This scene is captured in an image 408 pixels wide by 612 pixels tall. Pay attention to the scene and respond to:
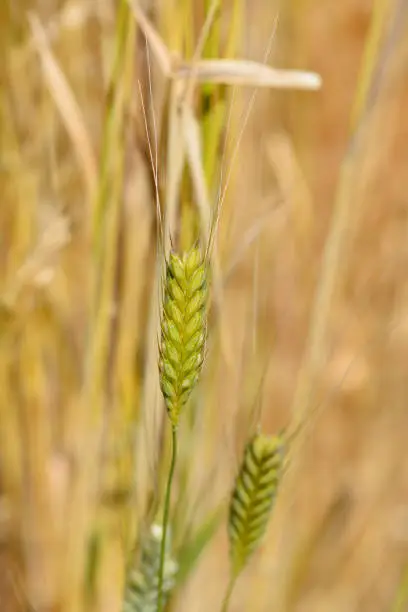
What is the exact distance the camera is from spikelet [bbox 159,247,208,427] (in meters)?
0.24

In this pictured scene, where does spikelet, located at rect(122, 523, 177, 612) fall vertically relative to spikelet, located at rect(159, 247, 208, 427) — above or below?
below

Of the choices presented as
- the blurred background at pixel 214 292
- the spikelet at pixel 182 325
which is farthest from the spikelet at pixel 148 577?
→ the spikelet at pixel 182 325

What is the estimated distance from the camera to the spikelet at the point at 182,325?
237mm

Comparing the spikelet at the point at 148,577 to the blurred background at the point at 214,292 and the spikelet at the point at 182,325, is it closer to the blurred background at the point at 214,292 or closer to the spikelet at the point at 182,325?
the blurred background at the point at 214,292

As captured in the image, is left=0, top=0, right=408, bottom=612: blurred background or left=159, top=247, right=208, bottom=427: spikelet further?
left=0, top=0, right=408, bottom=612: blurred background

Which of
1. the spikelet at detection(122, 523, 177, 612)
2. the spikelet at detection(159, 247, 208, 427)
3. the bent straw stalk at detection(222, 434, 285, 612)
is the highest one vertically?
the spikelet at detection(159, 247, 208, 427)

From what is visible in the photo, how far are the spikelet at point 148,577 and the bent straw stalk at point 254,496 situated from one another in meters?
0.03

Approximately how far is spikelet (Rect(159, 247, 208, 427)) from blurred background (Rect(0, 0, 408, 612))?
78 mm

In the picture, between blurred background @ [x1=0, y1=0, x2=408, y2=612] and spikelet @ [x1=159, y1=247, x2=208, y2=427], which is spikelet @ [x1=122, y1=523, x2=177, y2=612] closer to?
blurred background @ [x1=0, y1=0, x2=408, y2=612]

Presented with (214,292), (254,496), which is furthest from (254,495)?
(214,292)

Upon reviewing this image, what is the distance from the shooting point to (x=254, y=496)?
32cm

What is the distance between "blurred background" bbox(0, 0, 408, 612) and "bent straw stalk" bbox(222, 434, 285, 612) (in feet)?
0.10

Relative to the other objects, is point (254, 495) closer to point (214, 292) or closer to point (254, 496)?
point (254, 496)

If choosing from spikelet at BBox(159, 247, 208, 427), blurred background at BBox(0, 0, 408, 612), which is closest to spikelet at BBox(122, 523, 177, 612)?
blurred background at BBox(0, 0, 408, 612)
